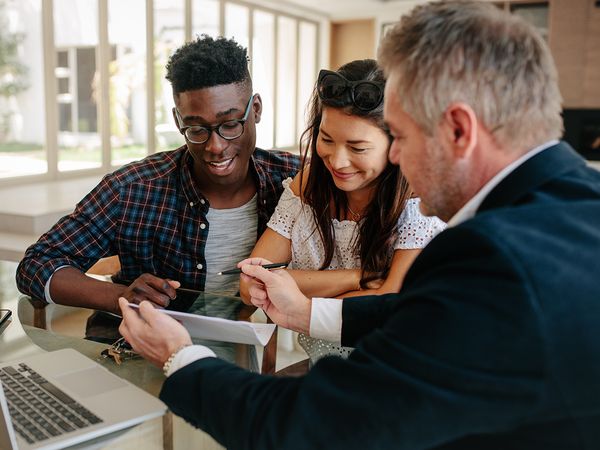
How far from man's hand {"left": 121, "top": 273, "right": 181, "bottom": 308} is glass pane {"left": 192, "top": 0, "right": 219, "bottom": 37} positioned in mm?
7592

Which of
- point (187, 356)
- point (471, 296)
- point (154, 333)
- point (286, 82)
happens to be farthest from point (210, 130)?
point (286, 82)

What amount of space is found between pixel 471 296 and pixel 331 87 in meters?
0.99

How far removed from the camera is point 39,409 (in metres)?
1.12

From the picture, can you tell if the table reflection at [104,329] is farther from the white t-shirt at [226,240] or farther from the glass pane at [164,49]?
the glass pane at [164,49]

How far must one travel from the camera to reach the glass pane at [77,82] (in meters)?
6.66

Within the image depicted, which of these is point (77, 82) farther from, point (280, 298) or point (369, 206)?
point (280, 298)

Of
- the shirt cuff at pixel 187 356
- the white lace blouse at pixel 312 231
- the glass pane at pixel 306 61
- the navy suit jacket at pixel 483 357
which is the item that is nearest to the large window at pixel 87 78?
the glass pane at pixel 306 61

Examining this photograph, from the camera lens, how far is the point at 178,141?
8.55 m

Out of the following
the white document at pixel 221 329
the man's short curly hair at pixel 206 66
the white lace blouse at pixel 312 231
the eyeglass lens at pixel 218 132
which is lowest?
the white document at pixel 221 329

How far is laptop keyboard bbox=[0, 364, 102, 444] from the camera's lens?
105 centimetres

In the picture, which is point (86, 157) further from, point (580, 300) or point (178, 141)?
point (580, 300)

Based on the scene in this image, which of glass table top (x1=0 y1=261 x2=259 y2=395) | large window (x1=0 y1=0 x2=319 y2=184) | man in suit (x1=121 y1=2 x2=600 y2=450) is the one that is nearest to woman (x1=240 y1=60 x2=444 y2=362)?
glass table top (x1=0 y1=261 x2=259 y2=395)

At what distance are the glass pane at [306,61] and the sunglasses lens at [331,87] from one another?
32.8 ft

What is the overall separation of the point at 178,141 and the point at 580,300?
26.7 ft
